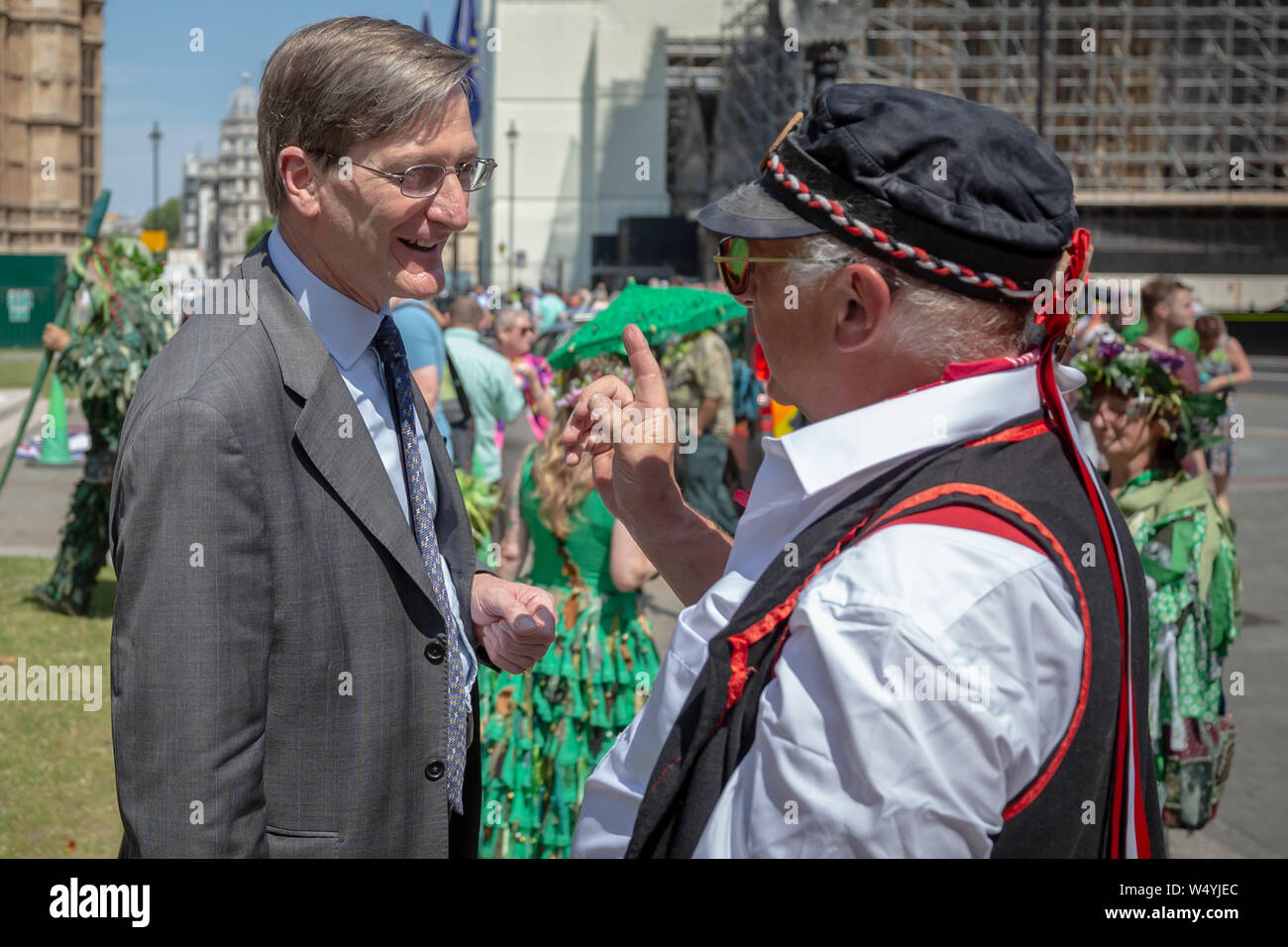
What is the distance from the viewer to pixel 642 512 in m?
2.29

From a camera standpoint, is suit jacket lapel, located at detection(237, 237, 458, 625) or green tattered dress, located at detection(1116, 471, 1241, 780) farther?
green tattered dress, located at detection(1116, 471, 1241, 780)

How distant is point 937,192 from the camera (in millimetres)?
1611

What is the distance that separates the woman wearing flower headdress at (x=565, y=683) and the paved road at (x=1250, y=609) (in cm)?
240

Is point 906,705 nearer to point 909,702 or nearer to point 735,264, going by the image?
point 909,702

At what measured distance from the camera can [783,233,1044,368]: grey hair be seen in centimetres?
165

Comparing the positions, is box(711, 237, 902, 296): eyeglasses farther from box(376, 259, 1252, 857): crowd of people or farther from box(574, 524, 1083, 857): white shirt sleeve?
box(376, 259, 1252, 857): crowd of people

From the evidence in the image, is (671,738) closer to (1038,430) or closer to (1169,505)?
(1038,430)

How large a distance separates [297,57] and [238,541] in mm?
800

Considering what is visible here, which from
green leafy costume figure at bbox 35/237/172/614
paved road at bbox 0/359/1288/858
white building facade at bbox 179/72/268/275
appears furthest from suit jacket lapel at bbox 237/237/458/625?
white building facade at bbox 179/72/268/275

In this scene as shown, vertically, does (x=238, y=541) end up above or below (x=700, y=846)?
above

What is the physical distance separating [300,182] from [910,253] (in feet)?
3.49

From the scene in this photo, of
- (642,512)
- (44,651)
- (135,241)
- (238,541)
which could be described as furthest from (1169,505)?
(135,241)

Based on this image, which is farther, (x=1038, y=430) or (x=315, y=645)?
(x=315, y=645)

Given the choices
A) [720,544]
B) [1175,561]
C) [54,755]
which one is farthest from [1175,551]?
[54,755]
